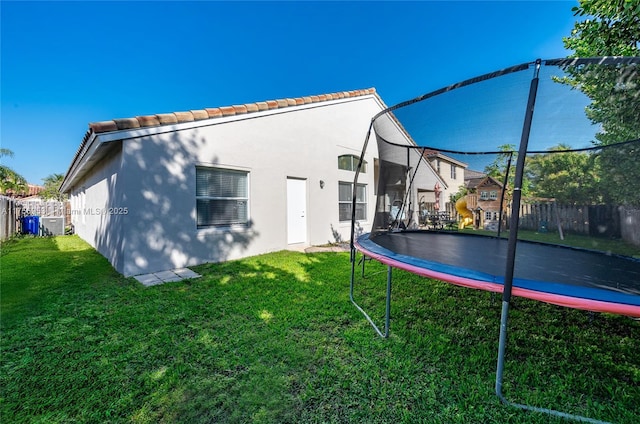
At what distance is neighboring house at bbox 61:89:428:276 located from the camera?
14.2ft

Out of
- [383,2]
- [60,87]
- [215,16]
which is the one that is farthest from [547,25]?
[60,87]

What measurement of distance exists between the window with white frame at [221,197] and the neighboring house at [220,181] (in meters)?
0.02

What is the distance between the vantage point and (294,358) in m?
2.05

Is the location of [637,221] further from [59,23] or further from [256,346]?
[59,23]

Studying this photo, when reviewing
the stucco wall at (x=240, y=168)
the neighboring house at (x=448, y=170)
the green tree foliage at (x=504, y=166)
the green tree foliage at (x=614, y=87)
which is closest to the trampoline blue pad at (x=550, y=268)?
the green tree foliage at (x=614, y=87)

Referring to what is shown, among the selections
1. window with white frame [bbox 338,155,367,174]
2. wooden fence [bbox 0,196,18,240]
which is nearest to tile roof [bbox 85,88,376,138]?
window with white frame [bbox 338,155,367,174]

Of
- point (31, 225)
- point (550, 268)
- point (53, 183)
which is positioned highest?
point (53, 183)

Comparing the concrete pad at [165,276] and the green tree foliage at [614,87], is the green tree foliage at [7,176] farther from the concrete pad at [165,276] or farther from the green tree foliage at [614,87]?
the green tree foliage at [614,87]

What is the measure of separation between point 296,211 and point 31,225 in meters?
10.9

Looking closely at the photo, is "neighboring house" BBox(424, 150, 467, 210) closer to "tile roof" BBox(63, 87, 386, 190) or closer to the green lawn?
the green lawn

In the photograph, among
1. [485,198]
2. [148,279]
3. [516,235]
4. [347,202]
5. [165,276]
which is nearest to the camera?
[516,235]

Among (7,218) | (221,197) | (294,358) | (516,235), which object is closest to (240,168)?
(221,197)

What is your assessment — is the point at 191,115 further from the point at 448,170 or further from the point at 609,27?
the point at 609,27

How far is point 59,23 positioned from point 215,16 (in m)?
3.78
